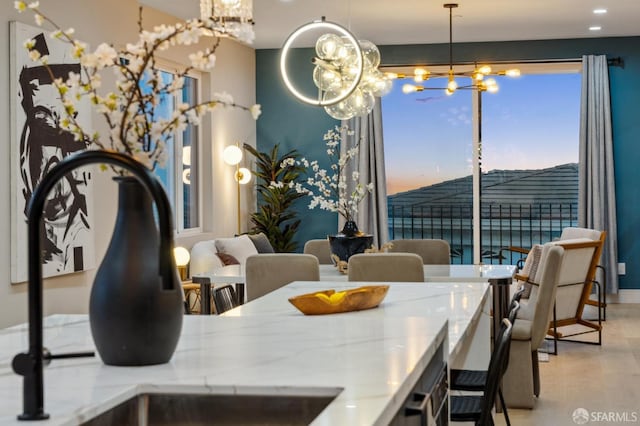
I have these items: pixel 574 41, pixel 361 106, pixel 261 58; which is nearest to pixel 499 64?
pixel 574 41

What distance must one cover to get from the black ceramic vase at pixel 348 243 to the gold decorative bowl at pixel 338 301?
268 cm

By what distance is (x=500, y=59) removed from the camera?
9.75 meters

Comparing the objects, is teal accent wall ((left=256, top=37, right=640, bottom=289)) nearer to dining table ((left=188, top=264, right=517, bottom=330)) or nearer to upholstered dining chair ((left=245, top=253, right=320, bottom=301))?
dining table ((left=188, top=264, right=517, bottom=330))

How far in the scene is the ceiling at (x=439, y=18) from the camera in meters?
7.73

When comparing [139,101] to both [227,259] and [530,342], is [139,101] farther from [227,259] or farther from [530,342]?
[227,259]

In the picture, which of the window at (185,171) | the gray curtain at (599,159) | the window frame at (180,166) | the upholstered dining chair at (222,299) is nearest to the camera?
the upholstered dining chair at (222,299)

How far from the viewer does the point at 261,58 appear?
10227 millimetres

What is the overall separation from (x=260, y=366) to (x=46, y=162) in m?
4.47

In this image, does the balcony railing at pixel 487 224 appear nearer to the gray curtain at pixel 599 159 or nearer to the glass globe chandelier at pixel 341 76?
the gray curtain at pixel 599 159

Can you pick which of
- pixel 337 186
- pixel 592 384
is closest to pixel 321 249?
pixel 337 186

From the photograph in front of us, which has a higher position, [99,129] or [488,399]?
[99,129]

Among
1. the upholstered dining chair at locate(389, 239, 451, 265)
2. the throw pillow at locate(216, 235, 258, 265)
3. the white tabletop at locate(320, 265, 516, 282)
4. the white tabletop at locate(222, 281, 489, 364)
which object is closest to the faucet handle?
the white tabletop at locate(222, 281, 489, 364)

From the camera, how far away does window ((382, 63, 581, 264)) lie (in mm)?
10883

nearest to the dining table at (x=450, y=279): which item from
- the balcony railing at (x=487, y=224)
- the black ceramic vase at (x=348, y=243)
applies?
the black ceramic vase at (x=348, y=243)
